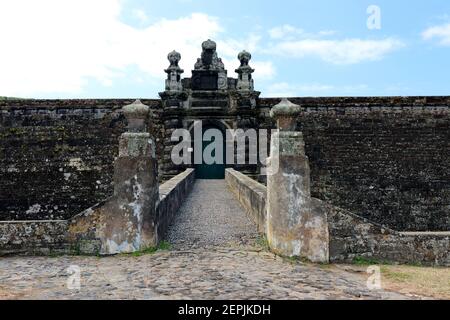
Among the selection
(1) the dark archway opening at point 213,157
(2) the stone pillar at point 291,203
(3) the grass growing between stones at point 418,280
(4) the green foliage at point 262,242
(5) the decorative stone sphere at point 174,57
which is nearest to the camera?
(3) the grass growing between stones at point 418,280

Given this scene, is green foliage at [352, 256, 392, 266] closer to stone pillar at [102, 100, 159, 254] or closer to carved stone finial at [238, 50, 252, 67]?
stone pillar at [102, 100, 159, 254]

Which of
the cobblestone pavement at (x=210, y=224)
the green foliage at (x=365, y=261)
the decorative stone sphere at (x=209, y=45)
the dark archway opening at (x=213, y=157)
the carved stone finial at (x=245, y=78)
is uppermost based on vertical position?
the decorative stone sphere at (x=209, y=45)

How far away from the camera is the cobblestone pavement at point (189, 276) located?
12.8 feet

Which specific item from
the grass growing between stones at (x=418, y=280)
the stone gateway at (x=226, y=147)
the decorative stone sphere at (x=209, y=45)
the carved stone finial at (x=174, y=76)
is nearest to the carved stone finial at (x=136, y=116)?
the grass growing between stones at (x=418, y=280)

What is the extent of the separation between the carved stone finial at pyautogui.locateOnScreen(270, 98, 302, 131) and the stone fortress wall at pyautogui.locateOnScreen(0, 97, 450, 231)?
10583mm

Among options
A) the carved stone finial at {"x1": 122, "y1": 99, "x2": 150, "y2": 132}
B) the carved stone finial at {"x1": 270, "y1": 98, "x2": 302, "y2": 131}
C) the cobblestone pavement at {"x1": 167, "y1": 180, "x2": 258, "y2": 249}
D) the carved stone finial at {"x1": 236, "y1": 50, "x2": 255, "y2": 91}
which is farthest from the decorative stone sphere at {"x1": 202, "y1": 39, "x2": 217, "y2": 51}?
the carved stone finial at {"x1": 270, "y1": 98, "x2": 302, "y2": 131}

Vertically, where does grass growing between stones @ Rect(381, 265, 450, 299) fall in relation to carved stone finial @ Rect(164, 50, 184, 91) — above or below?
below

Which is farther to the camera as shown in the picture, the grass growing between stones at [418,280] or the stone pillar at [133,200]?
the stone pillar at [133,200]

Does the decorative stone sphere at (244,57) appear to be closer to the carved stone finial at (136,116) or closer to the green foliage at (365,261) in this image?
the carved stone finial at (136,116)

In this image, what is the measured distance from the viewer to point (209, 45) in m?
18.4

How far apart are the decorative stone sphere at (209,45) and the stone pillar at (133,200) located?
13.2 m

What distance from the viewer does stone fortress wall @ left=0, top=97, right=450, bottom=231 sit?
1552 cm

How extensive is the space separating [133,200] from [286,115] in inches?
98.9
